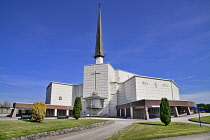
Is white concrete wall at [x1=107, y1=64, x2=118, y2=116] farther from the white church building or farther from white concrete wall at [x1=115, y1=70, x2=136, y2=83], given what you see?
white concrete wall at [x1=115, y1=70, x2=136, y2=83]

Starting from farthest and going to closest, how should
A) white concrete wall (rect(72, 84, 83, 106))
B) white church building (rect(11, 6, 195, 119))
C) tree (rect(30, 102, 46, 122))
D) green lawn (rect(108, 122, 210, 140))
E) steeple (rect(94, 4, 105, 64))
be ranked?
1. steeple (rect(94, 4, 105, 64))
2. white concrete wall (rect(72, 84, 83, 106))
3. white church building (rect(11, 6, 195, 119))
4. tree (rect(30, 102, 46, 122))
5. green lawn (rect(108, 122, 210, 140))

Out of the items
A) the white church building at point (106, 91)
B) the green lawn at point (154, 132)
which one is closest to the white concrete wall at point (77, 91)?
the white church building at point (106, 91)

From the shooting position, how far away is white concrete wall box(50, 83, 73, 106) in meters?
71.1

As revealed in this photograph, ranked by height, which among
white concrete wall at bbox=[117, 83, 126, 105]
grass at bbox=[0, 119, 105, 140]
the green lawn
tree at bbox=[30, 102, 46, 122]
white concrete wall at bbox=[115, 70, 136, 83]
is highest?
white concrete wall at bbox=[115, 70, 136, 83]

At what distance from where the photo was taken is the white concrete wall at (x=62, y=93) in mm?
71062

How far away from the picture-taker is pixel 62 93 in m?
73.6

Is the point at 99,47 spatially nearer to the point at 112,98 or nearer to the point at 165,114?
the point at 112,98

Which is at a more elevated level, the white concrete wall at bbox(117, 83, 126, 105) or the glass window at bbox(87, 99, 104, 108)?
the white concrete wall at bbox(117, 83, 126, 105)

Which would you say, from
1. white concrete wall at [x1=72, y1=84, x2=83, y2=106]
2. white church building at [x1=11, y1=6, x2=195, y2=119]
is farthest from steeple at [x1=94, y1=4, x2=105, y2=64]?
white concrete wall at [x1=72, y1=84, x2=83, y2=106]

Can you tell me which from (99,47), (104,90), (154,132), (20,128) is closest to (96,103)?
(104,90)

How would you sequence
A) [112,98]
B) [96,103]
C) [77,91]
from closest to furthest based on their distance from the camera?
[96,103]
[112,98]
[77,91]

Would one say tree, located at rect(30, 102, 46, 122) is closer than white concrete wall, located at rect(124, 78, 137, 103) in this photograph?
Yes

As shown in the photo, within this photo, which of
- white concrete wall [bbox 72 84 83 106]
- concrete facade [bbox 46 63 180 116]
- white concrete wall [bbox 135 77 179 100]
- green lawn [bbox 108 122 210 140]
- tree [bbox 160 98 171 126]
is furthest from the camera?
white concrete wall [bbox 72 84 83 106]

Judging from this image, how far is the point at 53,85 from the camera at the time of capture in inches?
2822
